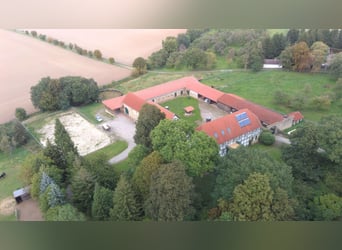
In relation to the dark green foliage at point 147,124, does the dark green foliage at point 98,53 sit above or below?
above

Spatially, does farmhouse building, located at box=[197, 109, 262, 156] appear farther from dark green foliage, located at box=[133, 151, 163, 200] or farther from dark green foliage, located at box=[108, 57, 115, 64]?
dark green foliage, located at box=[108, 57, 115, 64]

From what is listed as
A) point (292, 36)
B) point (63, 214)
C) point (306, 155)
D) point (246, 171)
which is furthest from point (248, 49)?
point (63, 214)

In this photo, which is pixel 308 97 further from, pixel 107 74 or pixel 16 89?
pixel 16 89

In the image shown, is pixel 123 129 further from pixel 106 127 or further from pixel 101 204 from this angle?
pixel 101 204

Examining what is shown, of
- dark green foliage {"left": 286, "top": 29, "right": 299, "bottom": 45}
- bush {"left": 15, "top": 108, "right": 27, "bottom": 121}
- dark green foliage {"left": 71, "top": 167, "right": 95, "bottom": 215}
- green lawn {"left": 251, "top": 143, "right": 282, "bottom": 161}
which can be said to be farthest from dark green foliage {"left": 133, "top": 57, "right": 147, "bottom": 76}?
dark green foliage {"left": 71, "top": 167, "right": 95, "bottom": 215}

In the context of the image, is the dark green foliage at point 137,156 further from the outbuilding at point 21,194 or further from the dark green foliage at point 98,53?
the dark green foliage at point 98,53

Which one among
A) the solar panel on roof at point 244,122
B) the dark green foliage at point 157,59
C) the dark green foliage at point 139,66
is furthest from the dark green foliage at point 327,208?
the dark green foliage at point 157,59
